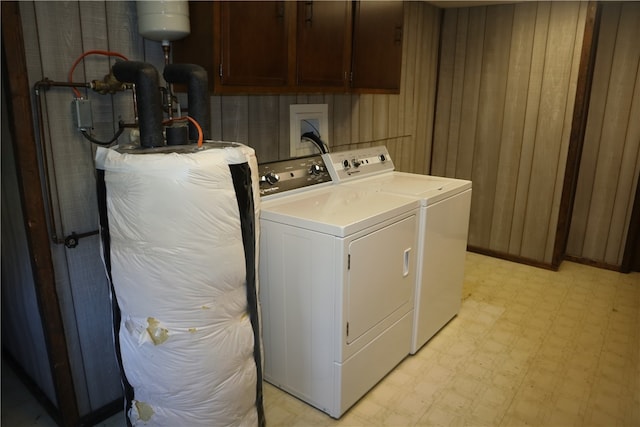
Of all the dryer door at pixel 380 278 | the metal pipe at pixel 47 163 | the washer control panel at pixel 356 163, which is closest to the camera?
the metal pipe at pixel 47 163

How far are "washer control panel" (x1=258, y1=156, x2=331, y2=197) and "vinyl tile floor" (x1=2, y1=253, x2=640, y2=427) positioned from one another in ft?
3.34

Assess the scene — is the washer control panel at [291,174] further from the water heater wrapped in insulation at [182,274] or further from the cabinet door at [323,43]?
Answer: the water heater wrapped in insulation at [182,274]

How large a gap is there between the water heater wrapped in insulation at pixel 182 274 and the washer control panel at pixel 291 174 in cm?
69

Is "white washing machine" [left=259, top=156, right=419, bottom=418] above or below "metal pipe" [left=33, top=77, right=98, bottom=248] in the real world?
below

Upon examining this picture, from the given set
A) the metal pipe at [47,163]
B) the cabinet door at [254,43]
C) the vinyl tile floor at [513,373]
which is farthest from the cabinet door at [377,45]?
the vinyl tile floor at [513,373]

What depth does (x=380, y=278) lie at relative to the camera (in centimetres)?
214

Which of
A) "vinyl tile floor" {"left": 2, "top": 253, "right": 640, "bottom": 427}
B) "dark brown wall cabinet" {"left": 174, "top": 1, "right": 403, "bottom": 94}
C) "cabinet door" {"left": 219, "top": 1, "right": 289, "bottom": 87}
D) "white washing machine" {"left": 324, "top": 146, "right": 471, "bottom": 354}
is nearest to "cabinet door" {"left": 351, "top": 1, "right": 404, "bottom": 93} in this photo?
"dark brown wall cabinet" {"left": 174, "top": 1, "right": 403, "bottom": 94}

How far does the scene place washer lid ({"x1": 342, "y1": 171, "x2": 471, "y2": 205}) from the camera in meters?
2.47

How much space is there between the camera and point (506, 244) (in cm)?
398

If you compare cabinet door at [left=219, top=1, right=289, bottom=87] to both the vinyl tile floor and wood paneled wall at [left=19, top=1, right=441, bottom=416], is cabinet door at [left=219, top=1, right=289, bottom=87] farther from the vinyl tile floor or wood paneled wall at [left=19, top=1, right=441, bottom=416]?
the vinyl tile floor

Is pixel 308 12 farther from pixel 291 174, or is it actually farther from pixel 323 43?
pixel 291 174

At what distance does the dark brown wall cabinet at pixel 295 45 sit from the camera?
1.86m

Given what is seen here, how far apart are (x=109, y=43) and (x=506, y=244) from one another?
3.39 metres

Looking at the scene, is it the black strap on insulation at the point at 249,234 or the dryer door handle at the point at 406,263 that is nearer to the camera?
A: the black strap on insulation at the point at 249,234
